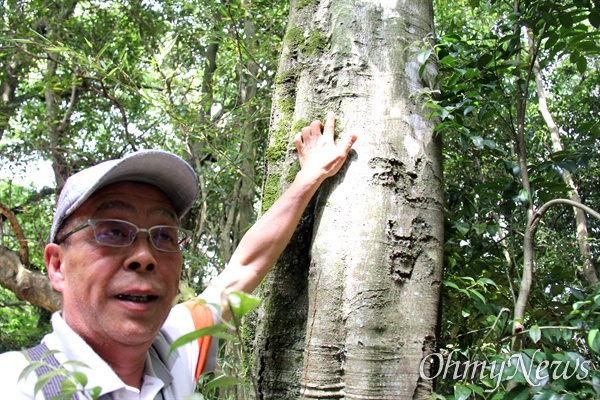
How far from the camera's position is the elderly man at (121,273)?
60.4 inches

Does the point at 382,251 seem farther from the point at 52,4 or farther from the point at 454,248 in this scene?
the point at 52,4

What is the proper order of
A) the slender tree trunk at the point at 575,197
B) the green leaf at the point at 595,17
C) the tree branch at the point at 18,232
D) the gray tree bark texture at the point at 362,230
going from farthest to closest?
the tree branch at the point at 18,232
the slender tree trunk at the point at 575,197
the green leaf at the point at 595,17
the gray tree bark texture at the point at 362,230

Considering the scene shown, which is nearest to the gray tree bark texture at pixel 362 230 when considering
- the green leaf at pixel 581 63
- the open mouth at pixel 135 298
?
the open mouth at pixel 135 298

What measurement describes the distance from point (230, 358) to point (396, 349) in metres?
1.78

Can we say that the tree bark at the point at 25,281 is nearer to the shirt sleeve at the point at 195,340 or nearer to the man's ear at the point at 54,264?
the shirt sleeve at the point at 195,340

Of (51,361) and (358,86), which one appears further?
(358,86)

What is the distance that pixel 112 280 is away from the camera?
155 centimetres

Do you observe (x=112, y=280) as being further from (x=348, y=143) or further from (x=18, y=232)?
(x=18, y=232)

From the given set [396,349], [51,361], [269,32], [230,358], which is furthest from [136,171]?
[269,32]

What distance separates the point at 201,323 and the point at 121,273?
494mm

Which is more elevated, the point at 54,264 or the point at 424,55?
the point at 424,55

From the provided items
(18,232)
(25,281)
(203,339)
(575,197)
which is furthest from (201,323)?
(25,281)

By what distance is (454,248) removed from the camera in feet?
8.23

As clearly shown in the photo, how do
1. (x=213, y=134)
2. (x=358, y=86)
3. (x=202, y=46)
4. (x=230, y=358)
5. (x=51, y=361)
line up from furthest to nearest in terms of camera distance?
(x=202, y=46) → (x=213, y=134) → (x=230, y=358) → (x=358, y=86) → (x=51, y=361)
